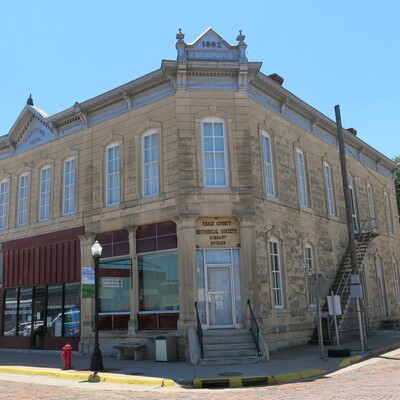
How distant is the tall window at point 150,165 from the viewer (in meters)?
17.8

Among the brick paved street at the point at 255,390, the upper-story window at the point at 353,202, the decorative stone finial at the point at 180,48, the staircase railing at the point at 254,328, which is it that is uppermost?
the decorative stone finial at the point at 180,48

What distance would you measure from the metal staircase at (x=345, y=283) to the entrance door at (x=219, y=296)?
4569mm

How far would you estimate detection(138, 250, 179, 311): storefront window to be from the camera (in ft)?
54.1

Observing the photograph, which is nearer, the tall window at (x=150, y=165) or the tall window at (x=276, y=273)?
the tall window at (x=276, y=273)

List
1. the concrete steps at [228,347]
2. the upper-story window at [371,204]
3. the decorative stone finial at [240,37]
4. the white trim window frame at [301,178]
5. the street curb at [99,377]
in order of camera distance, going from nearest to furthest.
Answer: the street curb at [99,377] → the concrete steps at [228,347] → the decorative stone finial at [240,37] → the white trim window frame at [301,178] → the upper-story window at [371,204]

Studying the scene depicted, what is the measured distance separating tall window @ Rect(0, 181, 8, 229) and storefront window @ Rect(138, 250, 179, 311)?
30.7 feet

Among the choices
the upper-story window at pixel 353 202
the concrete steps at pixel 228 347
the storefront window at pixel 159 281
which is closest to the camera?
the concrete steps at pixel 228 347

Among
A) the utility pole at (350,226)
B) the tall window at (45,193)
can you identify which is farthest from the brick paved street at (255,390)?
the tall window at (45,193)

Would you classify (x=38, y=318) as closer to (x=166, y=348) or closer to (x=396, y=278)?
(x=166, y=348)

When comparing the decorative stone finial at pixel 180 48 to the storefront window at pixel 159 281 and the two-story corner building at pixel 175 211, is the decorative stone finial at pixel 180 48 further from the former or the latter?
the storefront window at pixel 159 281

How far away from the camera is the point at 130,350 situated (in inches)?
647

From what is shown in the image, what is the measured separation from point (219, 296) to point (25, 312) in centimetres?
999

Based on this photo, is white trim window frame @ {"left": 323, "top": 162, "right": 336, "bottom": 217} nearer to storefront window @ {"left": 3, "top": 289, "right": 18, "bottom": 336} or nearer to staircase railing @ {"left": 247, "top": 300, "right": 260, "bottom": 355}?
staircase railing @ {"left": 247, "top": 300, "right": 260, "bottom": 355}

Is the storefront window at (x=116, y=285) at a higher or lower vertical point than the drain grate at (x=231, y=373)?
higher
